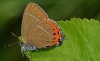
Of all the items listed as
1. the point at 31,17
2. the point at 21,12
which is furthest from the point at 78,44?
the point at 21,12

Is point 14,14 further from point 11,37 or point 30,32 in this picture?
point 30,32

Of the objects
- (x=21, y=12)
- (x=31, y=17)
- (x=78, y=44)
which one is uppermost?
(x=21, y=12)

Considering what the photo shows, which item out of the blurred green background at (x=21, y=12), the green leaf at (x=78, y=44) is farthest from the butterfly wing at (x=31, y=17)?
the blurred green background at (x=21, y=12)

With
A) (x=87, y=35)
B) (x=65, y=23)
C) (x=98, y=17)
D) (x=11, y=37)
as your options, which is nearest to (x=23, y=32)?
(x=65, y=23)

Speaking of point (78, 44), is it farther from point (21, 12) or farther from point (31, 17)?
point (21, 12)

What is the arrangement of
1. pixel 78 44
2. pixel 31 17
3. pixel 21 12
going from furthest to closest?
pixel 21 12
pixel 31 17
pixel 78 44

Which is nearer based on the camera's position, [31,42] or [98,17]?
[31,42]

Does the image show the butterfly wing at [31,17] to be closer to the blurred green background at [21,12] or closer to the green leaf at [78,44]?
the green leaf at [78,44]
